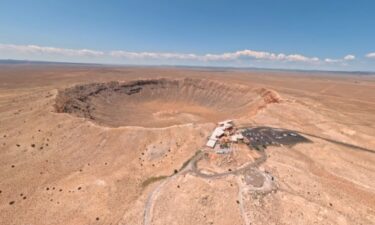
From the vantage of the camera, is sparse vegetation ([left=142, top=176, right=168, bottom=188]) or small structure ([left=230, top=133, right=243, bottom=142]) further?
small structure ([left=230, top=133, right=243, bottom=142])

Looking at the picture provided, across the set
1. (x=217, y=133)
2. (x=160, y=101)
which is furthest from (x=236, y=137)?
(x=160, y=101)

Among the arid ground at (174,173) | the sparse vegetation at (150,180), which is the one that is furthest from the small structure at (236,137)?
the sparse vegetation at (150,180)

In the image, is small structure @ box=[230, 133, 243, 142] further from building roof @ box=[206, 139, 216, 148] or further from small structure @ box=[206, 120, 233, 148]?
building roof @ box=[206, 139, 216, 148]

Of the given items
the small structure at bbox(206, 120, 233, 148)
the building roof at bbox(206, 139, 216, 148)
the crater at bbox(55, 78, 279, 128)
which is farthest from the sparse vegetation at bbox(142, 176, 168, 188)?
the crater at bbox(55, 78, 279, 128)

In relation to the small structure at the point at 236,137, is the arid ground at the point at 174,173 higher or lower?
lower

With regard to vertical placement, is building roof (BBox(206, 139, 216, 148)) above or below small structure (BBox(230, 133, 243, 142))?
below

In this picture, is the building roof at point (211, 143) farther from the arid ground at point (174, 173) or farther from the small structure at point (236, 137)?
the small structure at point (236, 137)

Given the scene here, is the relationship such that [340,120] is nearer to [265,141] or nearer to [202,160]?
[265,141]

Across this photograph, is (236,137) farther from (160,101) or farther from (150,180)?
(160,101)

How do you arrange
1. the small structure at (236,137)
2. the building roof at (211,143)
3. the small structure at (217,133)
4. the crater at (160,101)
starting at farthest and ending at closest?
1. the crater at (160,101)
2. the small structure at (236,137)
3. the small structure at (217,133)
4. the building roof at (211,143)
